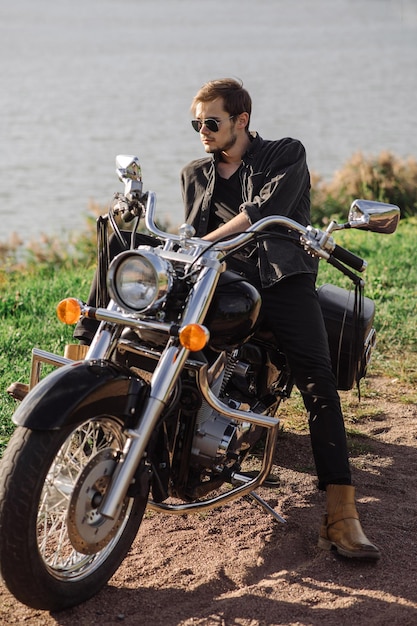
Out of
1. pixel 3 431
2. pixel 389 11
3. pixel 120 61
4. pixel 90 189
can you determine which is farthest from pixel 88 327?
pixel 389 11

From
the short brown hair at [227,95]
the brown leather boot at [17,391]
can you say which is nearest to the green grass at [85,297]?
the brown leather boot at [17,391]

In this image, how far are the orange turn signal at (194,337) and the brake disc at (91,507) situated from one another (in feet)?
1.43

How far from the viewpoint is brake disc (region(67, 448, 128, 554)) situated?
Result: 2.94m

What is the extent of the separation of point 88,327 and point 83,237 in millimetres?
6257

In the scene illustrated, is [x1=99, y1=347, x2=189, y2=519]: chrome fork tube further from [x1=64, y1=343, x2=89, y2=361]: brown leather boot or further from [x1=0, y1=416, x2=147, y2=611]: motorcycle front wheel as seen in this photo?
[x1=64, y1=343, x2=89, y2=361]: brown leather boot

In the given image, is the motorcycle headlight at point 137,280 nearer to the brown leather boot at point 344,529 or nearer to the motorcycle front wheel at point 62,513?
the motorcycle front wheel at point 62,513

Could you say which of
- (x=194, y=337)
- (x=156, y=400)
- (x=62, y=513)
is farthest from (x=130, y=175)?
(x=62, y=513)

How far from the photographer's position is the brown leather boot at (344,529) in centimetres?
344

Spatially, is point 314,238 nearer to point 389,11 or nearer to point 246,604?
point 246,604

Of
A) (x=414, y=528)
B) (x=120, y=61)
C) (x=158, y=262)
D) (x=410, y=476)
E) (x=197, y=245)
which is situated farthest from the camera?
(x=120, y=61)

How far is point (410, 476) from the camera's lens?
4285mm

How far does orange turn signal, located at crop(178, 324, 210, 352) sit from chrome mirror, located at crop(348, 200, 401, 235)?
Answer: 2.15ft

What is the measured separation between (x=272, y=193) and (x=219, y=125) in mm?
395

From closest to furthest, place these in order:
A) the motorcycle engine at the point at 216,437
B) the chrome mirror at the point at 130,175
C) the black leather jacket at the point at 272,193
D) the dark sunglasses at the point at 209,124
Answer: the motorcycle engine at the point at 216,437, the chrome mirror at the point at 130,175, the black leather jacket at the point at 272,193, the dark sunglasses at the point at 209,124
